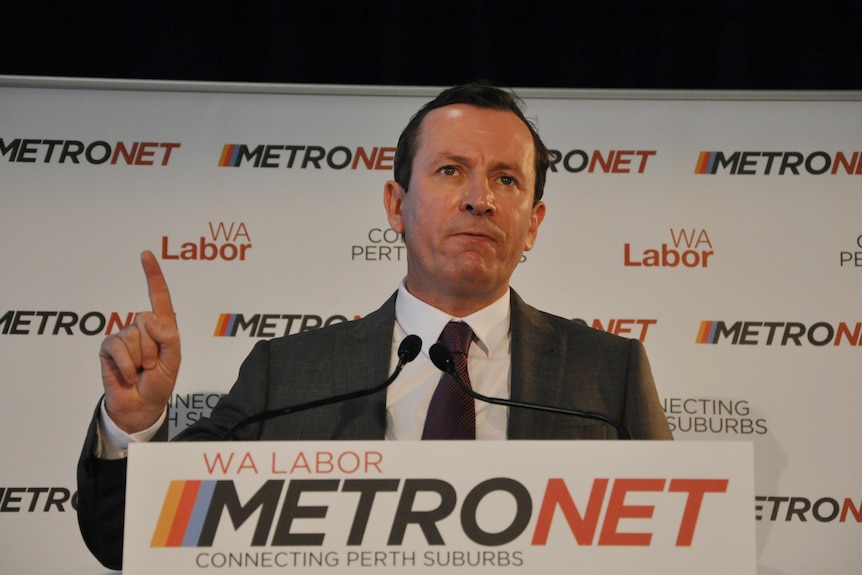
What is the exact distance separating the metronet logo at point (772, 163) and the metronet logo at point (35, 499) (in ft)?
7.96

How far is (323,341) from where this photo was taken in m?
2.47

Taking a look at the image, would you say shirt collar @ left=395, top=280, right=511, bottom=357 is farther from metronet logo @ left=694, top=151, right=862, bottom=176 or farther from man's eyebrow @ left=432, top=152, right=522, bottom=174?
metronet logo @ left=694, top=151, right=862, bottom=176

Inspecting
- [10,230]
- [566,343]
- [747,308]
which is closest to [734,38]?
[747,308]

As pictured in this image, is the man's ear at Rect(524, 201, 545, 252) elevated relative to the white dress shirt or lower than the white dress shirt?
elevated

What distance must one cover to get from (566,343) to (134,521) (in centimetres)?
132

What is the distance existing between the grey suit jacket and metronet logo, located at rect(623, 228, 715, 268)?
77 cm

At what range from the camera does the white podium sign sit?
4.72ft

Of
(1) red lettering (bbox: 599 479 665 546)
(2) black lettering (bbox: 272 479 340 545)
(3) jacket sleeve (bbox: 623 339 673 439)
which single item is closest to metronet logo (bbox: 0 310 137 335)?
(3) jacket sleeve (bbox: 623 339 673 439)

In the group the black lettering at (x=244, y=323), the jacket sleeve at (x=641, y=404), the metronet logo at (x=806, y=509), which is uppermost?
the black lettering at (x=244, y=323)

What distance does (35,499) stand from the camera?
304cm

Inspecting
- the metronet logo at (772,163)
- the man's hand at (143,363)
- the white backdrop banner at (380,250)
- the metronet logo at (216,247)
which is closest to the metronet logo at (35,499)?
the white backdrop banner at (380,250)

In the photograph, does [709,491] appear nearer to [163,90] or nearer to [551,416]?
[551,416]

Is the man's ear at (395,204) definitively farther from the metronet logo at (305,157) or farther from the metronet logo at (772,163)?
the metronet logo at (772,163)

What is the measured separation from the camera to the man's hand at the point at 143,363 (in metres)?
1.85
